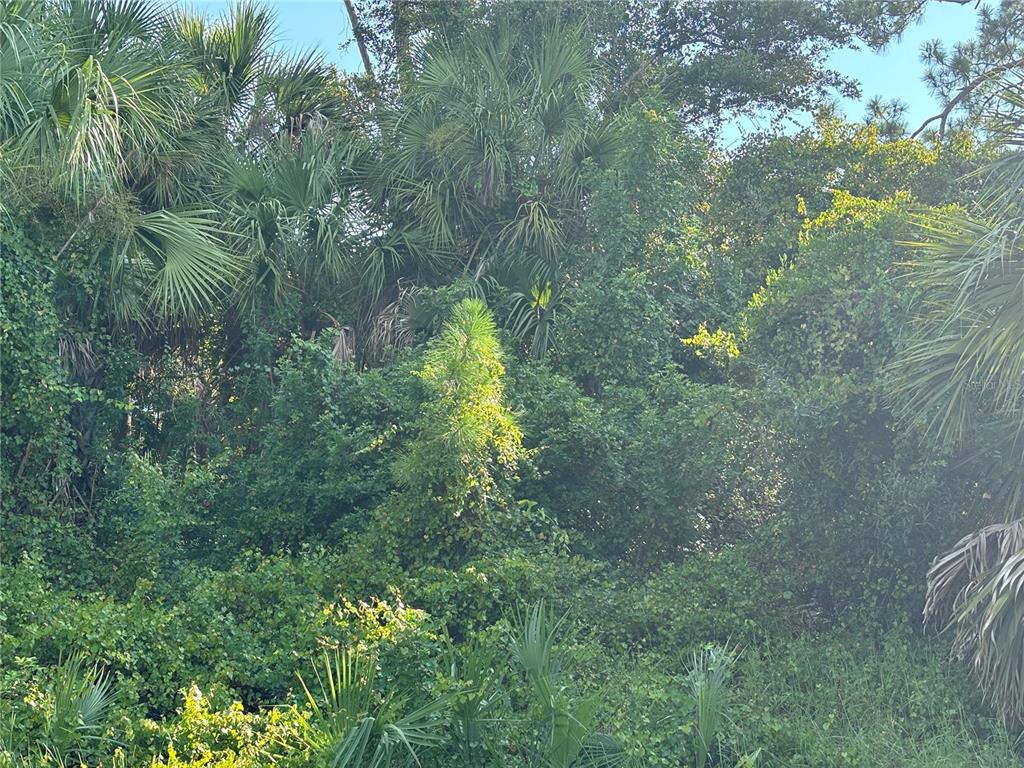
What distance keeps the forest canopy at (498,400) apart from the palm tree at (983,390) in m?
0.03

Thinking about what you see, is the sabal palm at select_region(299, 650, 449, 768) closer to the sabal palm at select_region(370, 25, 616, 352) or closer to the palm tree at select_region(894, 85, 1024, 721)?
the palm tree at select_region(894, 85, 1024, 721)

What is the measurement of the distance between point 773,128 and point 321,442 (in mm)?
7535

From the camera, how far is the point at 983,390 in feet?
24.0

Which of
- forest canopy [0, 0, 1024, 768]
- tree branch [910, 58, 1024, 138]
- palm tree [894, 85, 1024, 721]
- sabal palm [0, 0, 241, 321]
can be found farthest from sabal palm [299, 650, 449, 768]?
tree branch [910, 58, 1024, 138]

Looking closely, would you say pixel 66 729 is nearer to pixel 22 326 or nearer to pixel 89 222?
pixel 22 326

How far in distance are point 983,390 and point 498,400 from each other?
12.1ft

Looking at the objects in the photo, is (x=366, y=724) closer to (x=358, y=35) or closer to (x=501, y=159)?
(x=501, y=159)

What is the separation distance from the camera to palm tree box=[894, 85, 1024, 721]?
671cm

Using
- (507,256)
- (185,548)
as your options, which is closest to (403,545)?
(185,548)

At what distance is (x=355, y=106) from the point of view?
44.1 feet

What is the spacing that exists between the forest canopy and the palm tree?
0.03 metres

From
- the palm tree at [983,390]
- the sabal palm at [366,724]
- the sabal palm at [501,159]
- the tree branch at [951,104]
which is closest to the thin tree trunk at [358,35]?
the sabal palm at [501,159]

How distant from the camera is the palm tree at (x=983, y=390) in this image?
6.71m

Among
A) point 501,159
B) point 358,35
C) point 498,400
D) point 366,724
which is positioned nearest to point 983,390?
point 498,400
